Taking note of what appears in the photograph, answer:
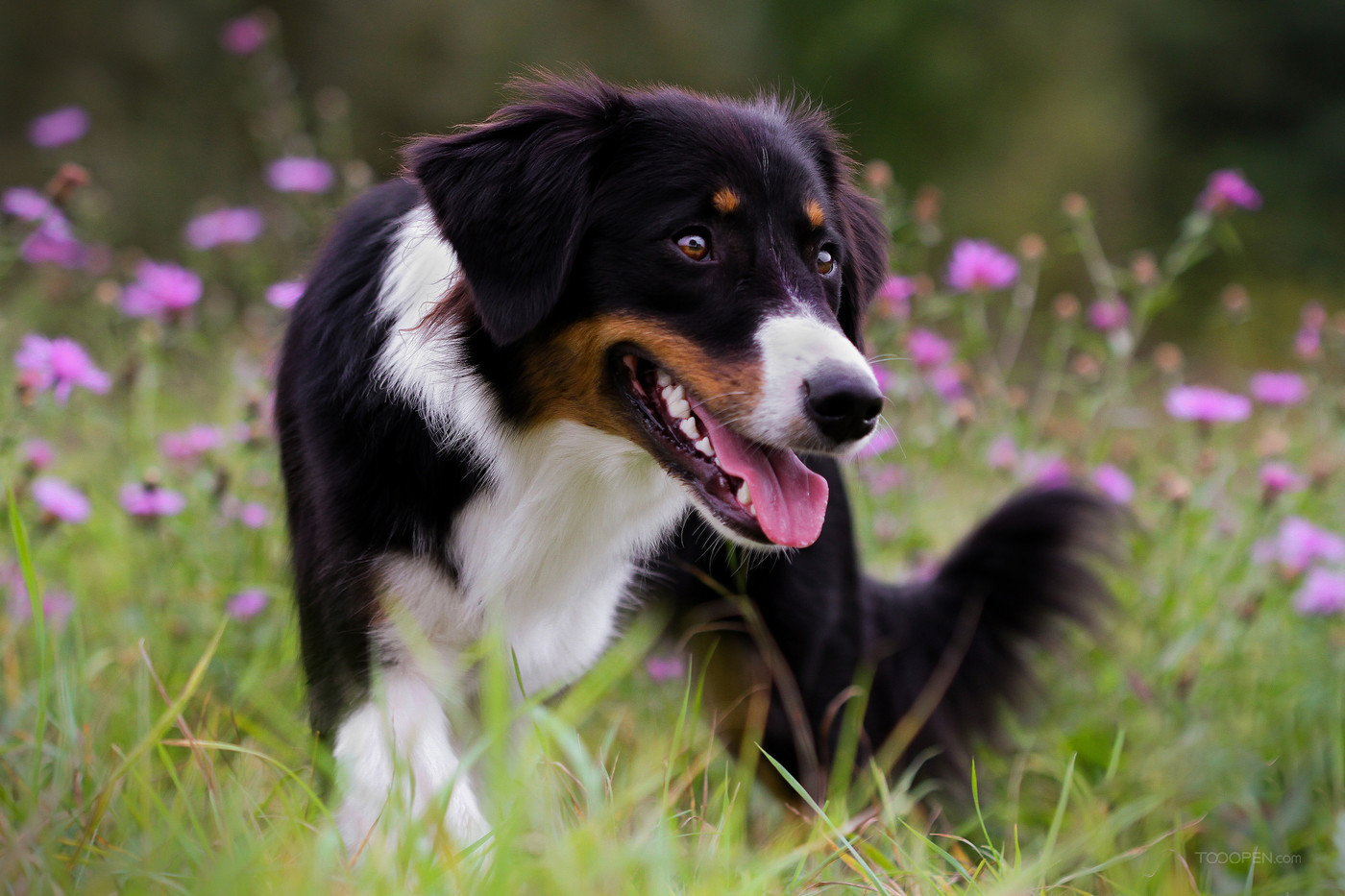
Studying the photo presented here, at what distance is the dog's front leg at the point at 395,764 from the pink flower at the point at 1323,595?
2246 mm

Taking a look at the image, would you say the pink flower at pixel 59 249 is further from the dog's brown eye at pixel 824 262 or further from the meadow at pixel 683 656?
the dog's brown eye at pixel 824 262

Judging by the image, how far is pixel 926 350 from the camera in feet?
10.7

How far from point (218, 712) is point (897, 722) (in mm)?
1669

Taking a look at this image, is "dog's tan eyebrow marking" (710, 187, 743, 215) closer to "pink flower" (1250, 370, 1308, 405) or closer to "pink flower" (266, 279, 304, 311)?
"pink flower" (266, 279, 304, 311)

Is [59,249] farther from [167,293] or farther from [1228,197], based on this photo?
[1228,197]

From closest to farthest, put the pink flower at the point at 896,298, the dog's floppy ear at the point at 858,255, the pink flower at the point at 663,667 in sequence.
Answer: the dog's floppy ear at the point at 858,255, the pink flower at the point at 663,667, the pink flower at the point at 896,298

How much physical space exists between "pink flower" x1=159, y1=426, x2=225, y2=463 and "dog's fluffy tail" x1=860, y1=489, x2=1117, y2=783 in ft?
6.10

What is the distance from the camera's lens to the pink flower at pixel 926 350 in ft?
10.7

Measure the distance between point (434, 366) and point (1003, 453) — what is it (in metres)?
1.93

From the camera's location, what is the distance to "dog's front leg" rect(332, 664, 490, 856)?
1.71 m

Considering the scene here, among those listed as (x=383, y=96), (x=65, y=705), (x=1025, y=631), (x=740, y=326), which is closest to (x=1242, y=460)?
(x=1025, y=631)

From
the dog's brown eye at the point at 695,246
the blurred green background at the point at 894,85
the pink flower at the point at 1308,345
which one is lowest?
the blurred green background at the point at 894,85

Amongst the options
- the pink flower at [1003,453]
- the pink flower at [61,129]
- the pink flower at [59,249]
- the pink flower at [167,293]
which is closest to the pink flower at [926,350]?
the pink flower at [1003,453]

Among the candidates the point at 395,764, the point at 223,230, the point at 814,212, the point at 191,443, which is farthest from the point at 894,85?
the point at 395,764
